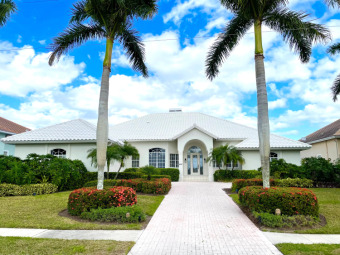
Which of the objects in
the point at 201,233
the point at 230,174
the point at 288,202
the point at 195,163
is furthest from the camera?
the point at 195,163

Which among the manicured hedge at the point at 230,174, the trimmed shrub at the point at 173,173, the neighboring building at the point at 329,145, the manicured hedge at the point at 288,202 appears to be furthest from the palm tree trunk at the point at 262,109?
the neighboring building at the point at 329,145

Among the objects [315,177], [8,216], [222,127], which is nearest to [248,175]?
[315,177]

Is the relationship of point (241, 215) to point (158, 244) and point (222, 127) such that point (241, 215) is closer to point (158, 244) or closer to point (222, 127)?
point (158, 244)

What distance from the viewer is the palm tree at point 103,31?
944 centimetres

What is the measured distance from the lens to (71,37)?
10984 millimetres

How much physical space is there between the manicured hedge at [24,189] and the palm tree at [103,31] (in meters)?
6.53

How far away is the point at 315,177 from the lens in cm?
1714

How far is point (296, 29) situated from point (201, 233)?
364 inches

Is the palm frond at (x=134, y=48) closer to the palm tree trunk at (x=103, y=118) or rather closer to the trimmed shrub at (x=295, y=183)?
the palm tree trunk at (x=103, y=118)

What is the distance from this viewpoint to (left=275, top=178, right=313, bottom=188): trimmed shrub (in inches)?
602

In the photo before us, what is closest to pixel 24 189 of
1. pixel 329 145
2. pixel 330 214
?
pixel 330 214

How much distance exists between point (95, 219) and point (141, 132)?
17387 millimetres

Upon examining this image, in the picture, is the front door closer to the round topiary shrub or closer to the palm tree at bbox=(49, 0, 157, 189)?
the palm tree at bbox=(49, 0, 157, 189)

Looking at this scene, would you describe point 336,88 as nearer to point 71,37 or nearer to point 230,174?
point 230,174
